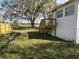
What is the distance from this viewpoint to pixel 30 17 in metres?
36.6

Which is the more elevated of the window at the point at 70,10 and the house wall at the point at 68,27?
the window at the point at 70,10

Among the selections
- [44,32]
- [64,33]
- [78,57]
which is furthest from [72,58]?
[44,32]

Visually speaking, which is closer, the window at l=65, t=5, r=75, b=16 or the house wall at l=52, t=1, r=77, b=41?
the house wall at l=52, t=1, r=77, b=41

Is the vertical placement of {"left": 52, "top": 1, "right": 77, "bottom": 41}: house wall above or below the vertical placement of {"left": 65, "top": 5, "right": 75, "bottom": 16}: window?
below

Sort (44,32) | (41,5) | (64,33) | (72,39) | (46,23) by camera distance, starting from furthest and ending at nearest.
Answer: (41,5) → (44,32) → (46,23) → (64,33) → (72,39)

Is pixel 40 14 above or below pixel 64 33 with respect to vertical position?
above

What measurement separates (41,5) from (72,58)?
89.5 feet

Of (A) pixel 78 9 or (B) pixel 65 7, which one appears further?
(B) pixel 65 7

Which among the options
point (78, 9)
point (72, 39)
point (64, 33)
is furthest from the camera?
point (64, 33)

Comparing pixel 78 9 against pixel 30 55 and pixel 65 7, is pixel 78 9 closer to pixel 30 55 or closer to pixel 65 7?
pixel 65 7

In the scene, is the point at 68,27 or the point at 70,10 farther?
the point at 68,27

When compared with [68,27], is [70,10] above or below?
above

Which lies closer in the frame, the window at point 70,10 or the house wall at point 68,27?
the house wall at point 68,27

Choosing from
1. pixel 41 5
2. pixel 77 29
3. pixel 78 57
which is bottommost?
pixel 78 57
